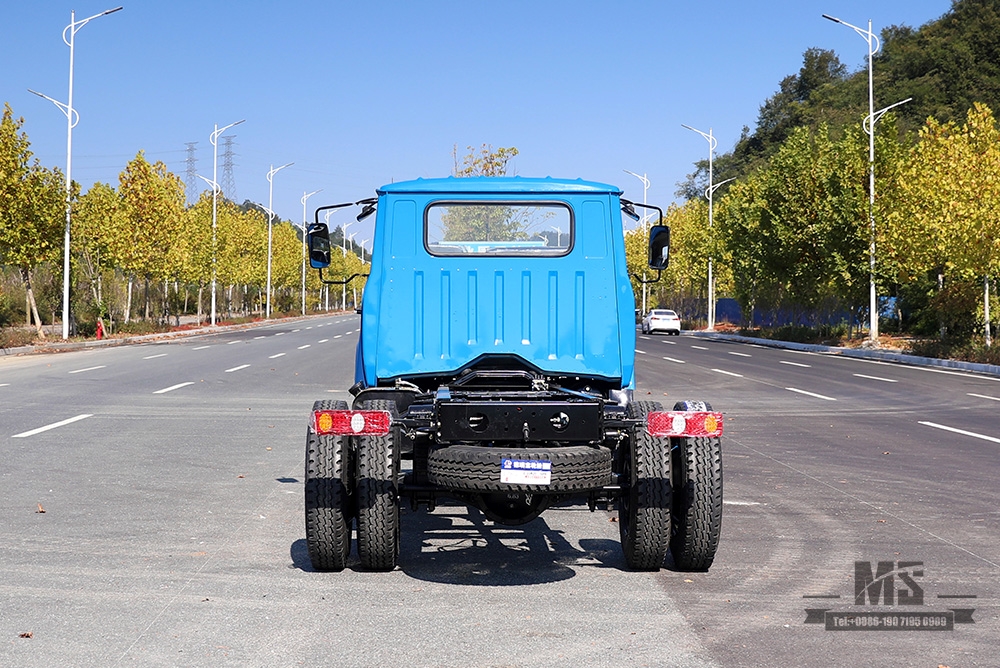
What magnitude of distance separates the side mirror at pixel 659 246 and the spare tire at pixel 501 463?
2.41m

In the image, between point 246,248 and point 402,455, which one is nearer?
point 402,455

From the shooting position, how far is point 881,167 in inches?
1705

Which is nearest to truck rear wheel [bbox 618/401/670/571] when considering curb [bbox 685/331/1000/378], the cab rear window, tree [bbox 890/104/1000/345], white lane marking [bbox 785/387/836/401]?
the cab rear window

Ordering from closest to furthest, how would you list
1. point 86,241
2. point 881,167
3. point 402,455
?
point 402,455, point 881,167, point 86,241

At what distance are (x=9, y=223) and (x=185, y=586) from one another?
1435 inches

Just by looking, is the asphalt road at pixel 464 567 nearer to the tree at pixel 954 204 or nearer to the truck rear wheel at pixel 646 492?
the truck rear wheel at pixel 646 492

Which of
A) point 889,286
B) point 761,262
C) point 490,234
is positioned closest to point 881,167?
point 889,286

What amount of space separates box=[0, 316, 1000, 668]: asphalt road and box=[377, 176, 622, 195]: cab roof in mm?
2400

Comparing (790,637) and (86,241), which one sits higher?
(86,241)

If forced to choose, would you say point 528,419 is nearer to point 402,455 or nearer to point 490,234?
point 402,455

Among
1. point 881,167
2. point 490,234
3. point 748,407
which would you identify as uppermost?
point 881,167

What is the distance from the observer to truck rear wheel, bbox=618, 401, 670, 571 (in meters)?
6.46

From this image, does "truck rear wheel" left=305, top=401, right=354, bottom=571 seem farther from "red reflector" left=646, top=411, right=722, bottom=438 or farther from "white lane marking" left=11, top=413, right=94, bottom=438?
"white lane marking" left=11, top=413, right=94, bottom=438

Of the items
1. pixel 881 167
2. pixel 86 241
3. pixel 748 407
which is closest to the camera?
pixel 748 407
